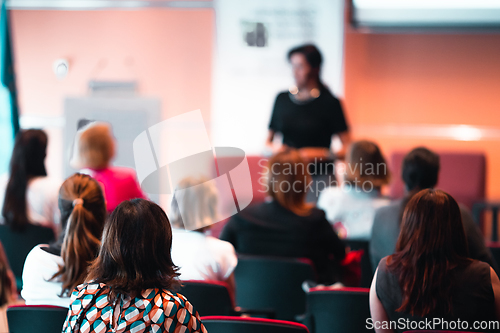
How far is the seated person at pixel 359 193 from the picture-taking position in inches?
125

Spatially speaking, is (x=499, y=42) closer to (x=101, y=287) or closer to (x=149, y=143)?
(x=149, y=143)

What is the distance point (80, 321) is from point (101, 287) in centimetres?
11

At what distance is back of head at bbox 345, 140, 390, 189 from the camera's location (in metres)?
3.17

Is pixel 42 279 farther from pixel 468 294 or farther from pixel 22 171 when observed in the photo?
pixel 468 294

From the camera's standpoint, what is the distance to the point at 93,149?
3.38 m

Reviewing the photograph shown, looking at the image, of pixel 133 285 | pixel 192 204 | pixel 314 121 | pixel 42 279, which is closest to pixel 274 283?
pixel 192 204

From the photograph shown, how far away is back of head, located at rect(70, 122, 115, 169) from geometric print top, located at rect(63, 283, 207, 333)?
1958mm

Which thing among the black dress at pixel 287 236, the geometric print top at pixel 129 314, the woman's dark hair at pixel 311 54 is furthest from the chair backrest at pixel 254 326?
the woman's dark hair at pixel 311 54

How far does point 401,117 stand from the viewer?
5.99m

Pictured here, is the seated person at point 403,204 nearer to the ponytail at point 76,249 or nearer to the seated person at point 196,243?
the seated person at point 196,243

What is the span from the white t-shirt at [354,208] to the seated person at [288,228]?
0.50 meters

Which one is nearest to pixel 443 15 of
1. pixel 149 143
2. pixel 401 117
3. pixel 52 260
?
pixel 401 117

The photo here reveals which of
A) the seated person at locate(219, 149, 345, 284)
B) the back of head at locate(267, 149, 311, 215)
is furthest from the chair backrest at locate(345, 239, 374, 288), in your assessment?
the back of head at locate(267, 149, 311, 215)

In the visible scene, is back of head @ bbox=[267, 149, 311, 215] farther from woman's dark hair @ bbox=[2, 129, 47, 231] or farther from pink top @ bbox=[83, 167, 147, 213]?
woman's dark hair @ bbox=[2, 129, 47, 231]
